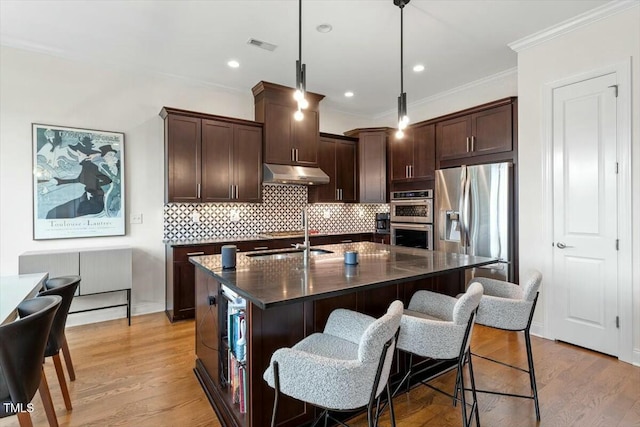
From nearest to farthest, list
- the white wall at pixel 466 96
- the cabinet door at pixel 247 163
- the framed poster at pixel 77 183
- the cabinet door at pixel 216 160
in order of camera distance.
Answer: the framed poster at pixel 77 183
the cabinet door at pixel 216 160
the white wall at pixel 466 96
the cabinet door at pixel 247 163

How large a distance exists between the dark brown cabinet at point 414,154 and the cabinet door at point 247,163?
2094mm

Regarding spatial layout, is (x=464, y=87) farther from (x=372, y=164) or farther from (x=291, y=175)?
(x=291, y=175)

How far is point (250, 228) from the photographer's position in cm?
477

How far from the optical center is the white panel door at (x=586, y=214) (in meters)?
2.83

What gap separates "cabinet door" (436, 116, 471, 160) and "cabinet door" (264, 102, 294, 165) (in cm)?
210

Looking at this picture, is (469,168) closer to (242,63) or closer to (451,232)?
(451,232)

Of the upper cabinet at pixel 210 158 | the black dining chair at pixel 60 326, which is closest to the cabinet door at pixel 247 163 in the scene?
the upper cabinet at pixel 210 158

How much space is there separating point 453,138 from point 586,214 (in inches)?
71.1

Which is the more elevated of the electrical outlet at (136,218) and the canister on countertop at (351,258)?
the electrical outlet at (136,218)

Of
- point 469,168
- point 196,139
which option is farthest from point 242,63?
point 469,168

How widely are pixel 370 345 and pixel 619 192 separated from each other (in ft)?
9.44

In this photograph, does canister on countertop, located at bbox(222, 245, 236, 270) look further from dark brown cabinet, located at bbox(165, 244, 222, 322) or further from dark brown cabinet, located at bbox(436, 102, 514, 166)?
dark brown cabinet, located at bbox(436, 102, 514, 166)

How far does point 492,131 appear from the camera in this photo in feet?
12.7

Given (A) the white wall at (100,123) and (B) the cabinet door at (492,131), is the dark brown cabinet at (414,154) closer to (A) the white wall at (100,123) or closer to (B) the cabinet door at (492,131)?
(B) the cabinet door at (492,131)
